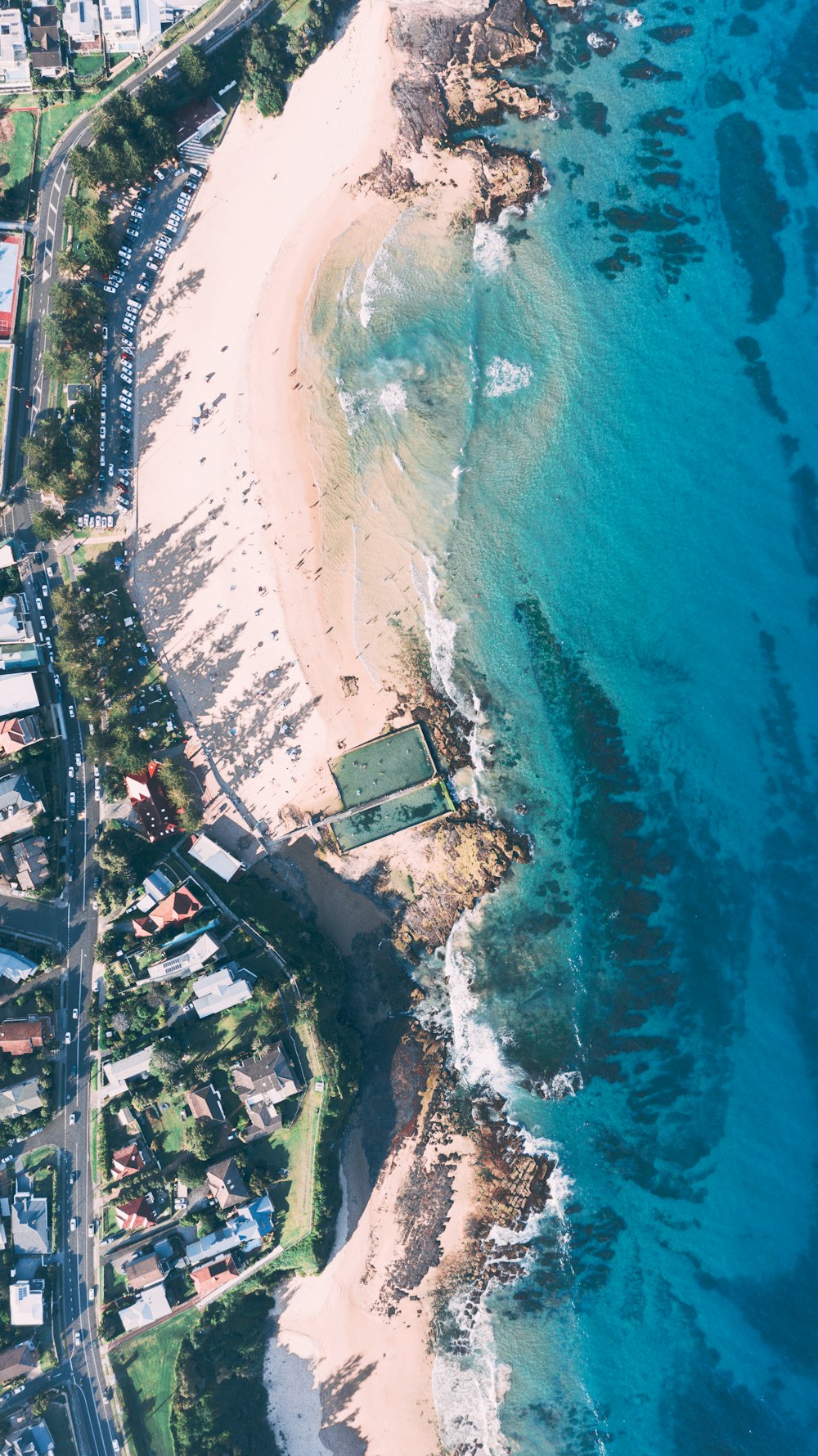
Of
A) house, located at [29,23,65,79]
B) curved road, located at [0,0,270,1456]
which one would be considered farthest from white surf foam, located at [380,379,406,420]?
house, located at [29,23,65,79]

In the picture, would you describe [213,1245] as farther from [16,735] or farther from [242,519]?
[242,519]

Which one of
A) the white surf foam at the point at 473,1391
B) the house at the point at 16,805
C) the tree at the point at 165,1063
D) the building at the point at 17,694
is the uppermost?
the building at the point at 17,694

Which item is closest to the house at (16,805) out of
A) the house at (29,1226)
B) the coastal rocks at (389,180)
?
the house at (29,1226)

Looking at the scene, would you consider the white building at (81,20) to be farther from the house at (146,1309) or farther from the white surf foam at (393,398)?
the house at (146,1309)

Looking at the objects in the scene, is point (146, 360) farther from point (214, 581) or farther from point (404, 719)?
point (404, 719)

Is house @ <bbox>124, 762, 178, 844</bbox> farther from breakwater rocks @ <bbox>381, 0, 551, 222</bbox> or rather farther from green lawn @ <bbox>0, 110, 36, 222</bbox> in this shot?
breakwater rocks @ <bbox>381, 0, 551, 222</bbox>

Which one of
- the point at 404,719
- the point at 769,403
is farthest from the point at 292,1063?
the point at 769,403

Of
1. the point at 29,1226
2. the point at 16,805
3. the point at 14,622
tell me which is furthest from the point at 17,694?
the point at 29,1226
